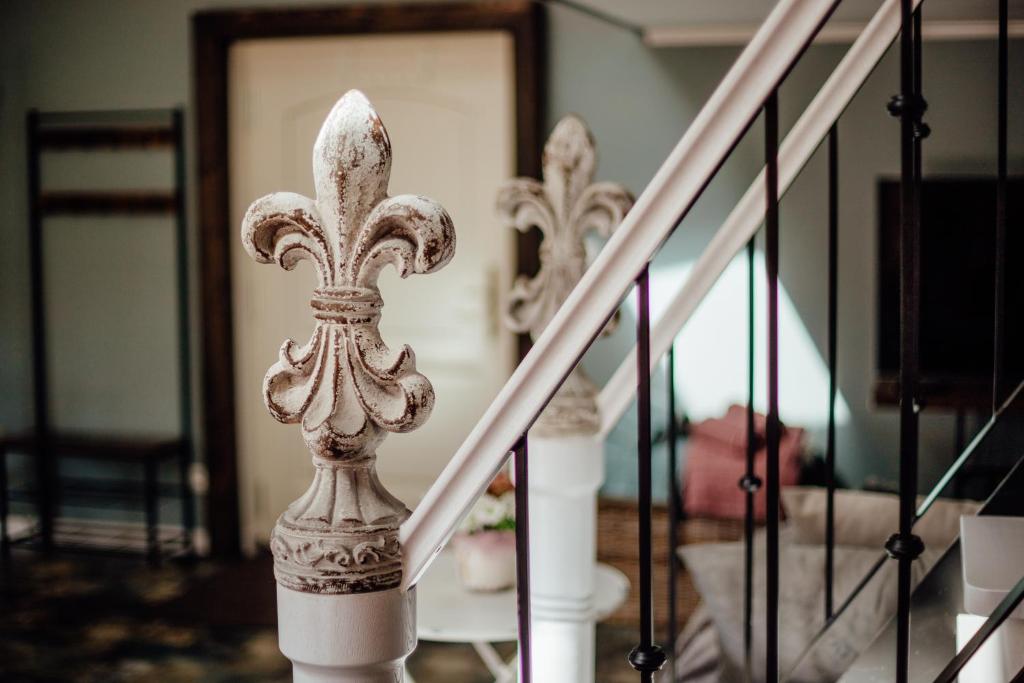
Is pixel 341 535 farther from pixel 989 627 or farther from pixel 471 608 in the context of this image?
pixel 471 608

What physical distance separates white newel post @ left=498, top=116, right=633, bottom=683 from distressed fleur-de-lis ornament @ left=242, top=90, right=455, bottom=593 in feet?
2.56

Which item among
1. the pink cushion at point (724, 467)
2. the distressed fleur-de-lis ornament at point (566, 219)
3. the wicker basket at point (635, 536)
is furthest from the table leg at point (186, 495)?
the distressed fleur-de-lis ornament at point (566, 219)

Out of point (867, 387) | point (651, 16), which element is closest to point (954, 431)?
point (867, 387)

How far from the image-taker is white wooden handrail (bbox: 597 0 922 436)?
5.22 ft

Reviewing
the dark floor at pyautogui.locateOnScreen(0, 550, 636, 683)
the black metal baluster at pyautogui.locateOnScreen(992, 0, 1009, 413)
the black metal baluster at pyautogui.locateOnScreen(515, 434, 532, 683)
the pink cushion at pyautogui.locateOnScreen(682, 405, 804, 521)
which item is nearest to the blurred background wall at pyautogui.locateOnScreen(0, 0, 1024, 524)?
the pink cushion at pyautogui.locateOnScreen(682, 405, 804, 521)

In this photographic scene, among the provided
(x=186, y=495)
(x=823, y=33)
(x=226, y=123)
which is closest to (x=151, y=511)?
(x=186, y=495)

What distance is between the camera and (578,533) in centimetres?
191

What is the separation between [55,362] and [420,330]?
1755 mm

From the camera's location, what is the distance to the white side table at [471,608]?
230cm

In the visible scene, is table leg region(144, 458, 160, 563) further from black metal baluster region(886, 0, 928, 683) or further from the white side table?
black metal baluster region(886, 0, 928, 683)

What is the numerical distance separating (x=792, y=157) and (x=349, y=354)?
890 millimetres

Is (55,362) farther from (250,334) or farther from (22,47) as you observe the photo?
(22,47)

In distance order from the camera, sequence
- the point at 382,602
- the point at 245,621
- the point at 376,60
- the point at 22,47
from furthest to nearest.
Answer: the point at 22,47
the point at 376,60
the point at 245,621
the point at 382,602

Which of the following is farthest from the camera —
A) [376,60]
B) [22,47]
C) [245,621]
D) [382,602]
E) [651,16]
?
[22,47]
